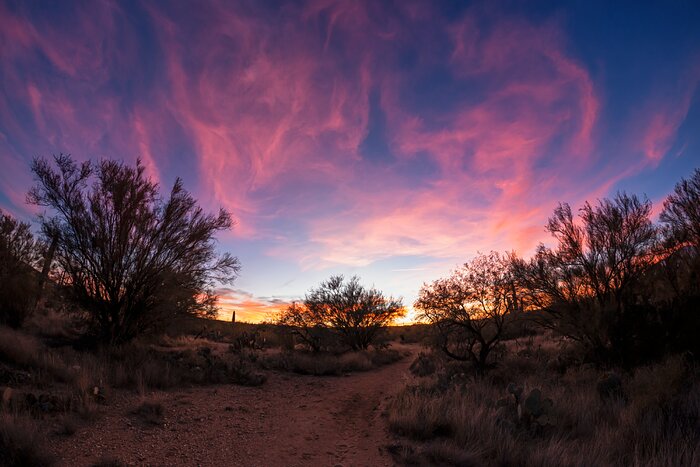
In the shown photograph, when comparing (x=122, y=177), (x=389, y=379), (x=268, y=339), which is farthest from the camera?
(x=268, y=339)

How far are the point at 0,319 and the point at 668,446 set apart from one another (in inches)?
765

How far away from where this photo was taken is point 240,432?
6.84 m

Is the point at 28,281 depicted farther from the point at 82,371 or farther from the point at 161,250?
the point at 82,371

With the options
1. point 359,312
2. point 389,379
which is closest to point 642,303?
point 389,379

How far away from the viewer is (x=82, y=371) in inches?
330

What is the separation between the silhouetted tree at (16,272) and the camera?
1368 centimetres

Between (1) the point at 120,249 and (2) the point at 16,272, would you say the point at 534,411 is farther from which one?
(2) the point at 16,272

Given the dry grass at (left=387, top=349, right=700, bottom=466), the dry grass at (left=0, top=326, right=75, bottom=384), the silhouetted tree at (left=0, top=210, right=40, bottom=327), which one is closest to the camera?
the dry grass at (left=387, top=349, right=700, bottom=466)

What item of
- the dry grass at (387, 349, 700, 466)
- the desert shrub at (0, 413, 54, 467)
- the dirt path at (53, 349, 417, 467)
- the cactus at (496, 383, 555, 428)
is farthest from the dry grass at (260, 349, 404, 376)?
the desert shrub at (0, 413, 54, 467)

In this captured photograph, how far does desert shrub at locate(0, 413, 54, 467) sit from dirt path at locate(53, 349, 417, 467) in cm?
30

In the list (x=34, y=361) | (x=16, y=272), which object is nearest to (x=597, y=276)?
(x=34, y=361)

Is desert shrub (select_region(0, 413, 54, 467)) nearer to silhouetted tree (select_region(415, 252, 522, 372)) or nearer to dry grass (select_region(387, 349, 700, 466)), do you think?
dry grass (select_region(387, 349, 700, 466))

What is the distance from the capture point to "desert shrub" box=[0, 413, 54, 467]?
4523mm

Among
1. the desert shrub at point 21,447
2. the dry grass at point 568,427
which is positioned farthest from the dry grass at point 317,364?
the desert shrub at point 21,447
